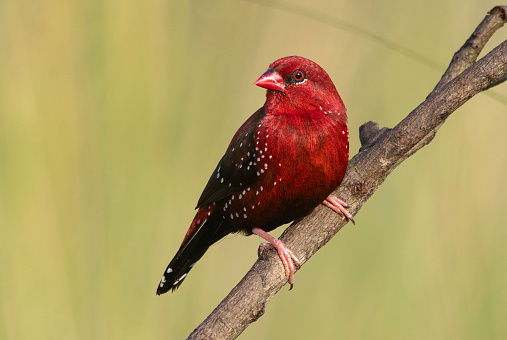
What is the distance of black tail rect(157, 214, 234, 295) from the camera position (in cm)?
396

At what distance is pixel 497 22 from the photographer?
3.56 metres

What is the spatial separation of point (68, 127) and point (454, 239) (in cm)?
244

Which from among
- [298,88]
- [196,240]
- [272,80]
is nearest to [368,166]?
[298,88]

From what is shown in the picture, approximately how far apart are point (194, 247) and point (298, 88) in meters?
1.15

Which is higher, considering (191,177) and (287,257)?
(191,177)

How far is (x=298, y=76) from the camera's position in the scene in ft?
11.9

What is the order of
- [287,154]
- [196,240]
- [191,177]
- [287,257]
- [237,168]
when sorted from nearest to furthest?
[287,257] → [287,154] → [237,168] → [196,240] → [191,177]

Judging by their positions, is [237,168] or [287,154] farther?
[237,168]

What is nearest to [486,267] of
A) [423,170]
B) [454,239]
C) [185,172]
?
[454,239]

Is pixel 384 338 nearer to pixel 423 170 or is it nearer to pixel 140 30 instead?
pixel 423 170

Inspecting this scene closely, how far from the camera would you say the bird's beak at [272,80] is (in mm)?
3551

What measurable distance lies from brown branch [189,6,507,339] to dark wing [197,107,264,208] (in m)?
0.42

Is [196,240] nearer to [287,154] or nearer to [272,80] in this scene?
[287,154]

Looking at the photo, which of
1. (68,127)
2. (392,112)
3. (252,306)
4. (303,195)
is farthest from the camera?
Result: (392,112)
